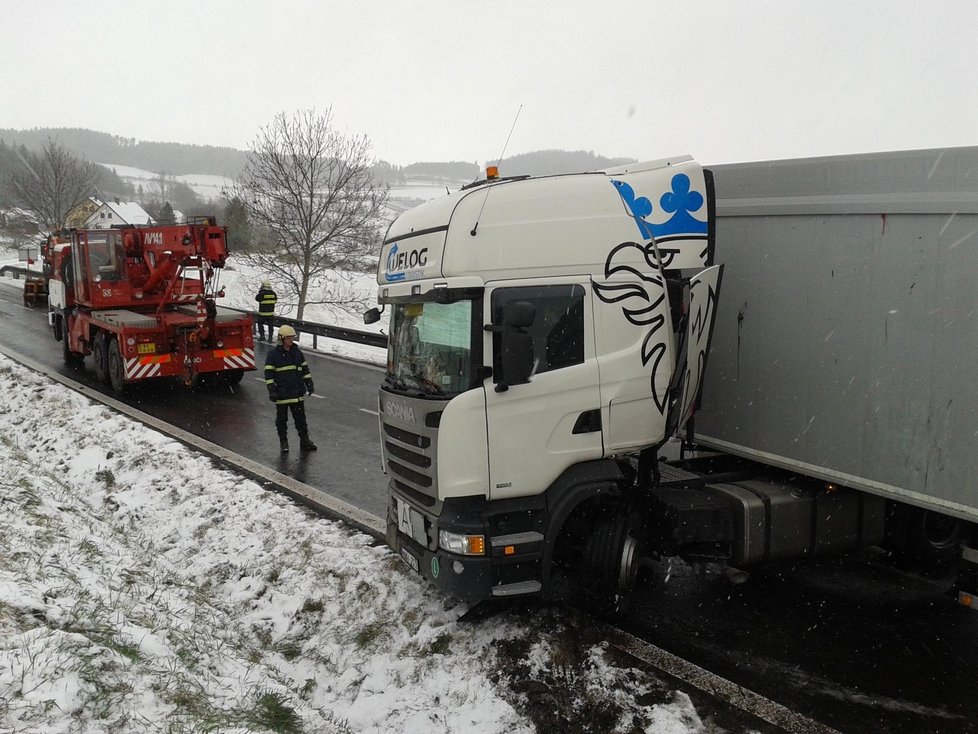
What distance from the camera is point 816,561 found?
22.0 ft

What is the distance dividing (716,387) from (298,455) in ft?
19.2

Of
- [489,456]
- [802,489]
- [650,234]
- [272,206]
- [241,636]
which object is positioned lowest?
[241,636]

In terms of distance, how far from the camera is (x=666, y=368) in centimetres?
539

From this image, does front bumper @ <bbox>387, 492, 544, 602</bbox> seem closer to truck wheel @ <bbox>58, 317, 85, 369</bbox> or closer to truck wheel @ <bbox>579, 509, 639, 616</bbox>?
truck wheel @ <bbox>579, 509, 639, 616</bbox>

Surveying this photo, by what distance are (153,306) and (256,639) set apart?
36.5 ft

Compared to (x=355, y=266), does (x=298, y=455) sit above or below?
below

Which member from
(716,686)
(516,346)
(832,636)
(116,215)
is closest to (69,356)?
(516,346)

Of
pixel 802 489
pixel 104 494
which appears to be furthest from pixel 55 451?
pixel 802 489

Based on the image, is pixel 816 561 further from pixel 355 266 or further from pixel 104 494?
pixel 355 266

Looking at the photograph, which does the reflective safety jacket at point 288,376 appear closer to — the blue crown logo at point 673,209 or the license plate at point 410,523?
the license plate at point 410,523

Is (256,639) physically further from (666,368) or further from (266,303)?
(266,303)

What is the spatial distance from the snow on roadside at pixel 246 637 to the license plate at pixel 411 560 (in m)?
0.45

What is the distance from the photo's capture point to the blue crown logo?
5270 millimetres

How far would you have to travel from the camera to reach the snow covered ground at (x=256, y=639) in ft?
12.7
